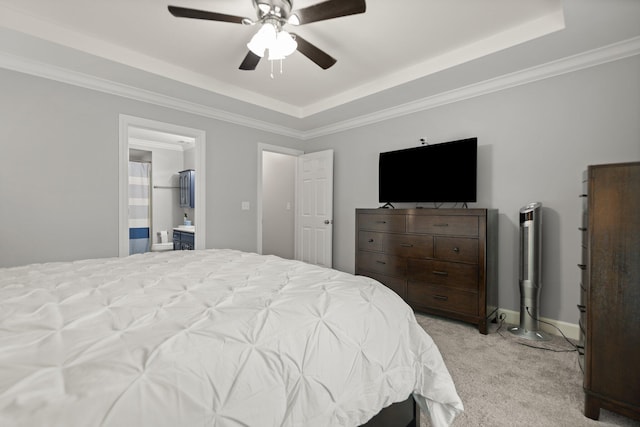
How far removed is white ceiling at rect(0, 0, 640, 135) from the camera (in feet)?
7.11

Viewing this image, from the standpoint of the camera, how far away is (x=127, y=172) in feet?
10.6

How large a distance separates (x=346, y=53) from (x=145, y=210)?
16.8 ft

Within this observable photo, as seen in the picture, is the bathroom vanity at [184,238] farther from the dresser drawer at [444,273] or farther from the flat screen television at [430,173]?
the dresser drawer at [444,273]

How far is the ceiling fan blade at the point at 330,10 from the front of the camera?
5.68 ft

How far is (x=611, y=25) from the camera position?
2.15 metres

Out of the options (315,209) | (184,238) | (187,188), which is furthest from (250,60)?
(187,188)

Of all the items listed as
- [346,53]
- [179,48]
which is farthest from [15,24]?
[346,53]

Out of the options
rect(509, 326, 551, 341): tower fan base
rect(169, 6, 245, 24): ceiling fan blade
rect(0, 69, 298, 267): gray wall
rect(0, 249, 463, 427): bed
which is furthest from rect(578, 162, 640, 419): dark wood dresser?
rect(0, 69, 298, 267): gray wall

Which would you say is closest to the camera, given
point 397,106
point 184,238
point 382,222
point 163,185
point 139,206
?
point 382,222

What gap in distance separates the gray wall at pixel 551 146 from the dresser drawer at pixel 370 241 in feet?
3.64

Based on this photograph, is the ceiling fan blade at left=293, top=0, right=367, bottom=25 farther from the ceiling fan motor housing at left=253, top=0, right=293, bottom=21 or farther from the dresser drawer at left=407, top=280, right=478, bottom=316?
the dresser drawer at left=407, top=280, right=478, bottom=316

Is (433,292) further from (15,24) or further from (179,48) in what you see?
(15,24)

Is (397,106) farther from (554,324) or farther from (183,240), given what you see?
(183,240)

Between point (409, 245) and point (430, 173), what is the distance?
84cm
